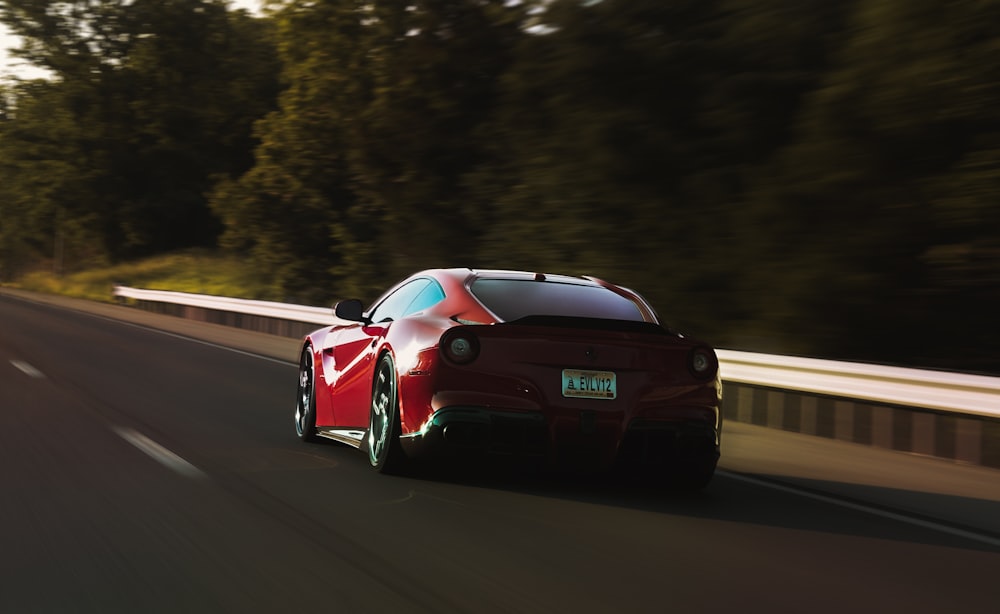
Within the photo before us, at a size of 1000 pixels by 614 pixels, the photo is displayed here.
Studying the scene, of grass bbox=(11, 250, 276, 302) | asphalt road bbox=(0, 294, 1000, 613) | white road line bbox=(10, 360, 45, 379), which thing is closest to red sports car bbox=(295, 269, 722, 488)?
asphalt road bbox=(0, 294, 1000, 613)

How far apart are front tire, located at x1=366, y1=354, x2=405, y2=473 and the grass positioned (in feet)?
124

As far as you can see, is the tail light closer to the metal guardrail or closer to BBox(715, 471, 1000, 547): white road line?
BBox(715, 471, 1000, 547): white road line

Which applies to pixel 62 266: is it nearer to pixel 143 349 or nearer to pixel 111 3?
pixel 111 3

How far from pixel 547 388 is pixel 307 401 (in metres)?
3.14

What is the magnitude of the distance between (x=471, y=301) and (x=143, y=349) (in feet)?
42.9

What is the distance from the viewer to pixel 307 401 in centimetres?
957

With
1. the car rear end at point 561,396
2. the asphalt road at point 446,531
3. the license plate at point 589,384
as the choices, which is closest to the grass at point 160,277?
the asphalt road at point 446,531

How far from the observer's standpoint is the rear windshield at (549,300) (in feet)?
24.9

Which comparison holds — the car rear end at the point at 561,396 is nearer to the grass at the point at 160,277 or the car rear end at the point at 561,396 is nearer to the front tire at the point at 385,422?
the front tire at the point at 385,422

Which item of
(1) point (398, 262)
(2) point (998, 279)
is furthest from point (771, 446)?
(1) point (398, 262)

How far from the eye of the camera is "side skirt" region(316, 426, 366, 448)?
27.2 feet

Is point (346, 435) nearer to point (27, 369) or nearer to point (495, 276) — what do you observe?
point (495, 276)

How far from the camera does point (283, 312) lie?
23.1 metres

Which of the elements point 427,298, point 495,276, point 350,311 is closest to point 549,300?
point 495,276
